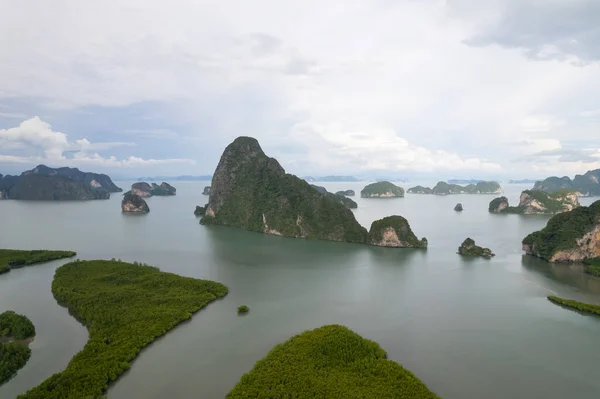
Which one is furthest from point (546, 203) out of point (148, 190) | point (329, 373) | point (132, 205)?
point (148, 190)

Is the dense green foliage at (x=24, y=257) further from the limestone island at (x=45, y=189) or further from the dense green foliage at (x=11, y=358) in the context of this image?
the limestone island at (x=45, y=189)

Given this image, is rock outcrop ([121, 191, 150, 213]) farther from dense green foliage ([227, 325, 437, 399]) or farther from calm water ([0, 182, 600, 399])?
dense green foliage ([227, 325, 437, 399])

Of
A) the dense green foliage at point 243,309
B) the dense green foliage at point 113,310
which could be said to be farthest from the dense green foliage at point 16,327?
the dense green foliage at point 243,309

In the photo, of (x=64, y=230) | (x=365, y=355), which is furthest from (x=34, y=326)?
(x=64, y=230)

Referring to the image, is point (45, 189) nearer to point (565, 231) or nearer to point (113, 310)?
point (113, 310)

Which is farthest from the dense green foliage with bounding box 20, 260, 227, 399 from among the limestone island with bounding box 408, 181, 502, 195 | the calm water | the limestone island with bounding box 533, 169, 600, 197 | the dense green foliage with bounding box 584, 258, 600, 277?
the limestone island with bounding box 408, 181, 502, 195

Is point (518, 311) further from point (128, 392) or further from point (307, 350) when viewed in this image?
point (128, 392)

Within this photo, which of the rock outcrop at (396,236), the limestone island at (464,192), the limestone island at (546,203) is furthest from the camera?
the limestone island at (464,192)
